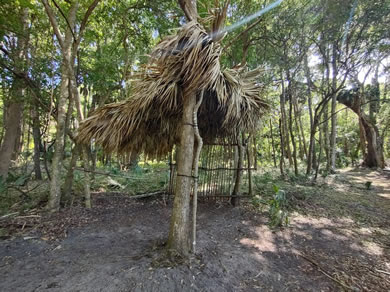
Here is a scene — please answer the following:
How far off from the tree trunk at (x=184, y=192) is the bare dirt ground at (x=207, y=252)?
0.75ft

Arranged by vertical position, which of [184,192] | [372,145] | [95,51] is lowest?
[184,192]

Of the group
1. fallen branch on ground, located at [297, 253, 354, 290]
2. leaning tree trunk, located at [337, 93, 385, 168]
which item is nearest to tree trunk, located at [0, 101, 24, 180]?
fallen branch on ground, located at [297, 253, 354, 290]

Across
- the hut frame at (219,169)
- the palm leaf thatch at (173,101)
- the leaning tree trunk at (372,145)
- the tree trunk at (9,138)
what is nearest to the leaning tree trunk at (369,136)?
the leaning tree trunk at (372,145)

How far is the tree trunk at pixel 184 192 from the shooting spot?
2.24 metres

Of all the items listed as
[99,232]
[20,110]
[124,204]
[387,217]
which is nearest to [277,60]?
[387,217]

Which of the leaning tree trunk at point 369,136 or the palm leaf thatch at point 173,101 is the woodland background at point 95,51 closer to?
the palm leaf thatch at point 173,101

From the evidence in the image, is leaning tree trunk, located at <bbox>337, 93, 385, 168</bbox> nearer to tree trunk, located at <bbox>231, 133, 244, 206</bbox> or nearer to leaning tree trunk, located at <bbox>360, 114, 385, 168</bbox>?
leaning tree trunk, located at <bbox>360, 114, 385, 168</bbox>

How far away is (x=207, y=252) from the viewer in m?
2.46

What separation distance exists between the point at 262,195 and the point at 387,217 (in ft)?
7.53

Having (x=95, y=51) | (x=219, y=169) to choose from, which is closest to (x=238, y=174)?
(x=219, y=169)

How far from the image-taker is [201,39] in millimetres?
2107

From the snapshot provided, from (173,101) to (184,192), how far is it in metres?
1.20

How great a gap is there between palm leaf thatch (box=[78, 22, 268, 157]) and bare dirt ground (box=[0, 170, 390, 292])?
1364 mm

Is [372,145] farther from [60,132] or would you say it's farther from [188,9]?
[60,132]
